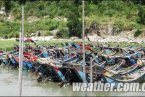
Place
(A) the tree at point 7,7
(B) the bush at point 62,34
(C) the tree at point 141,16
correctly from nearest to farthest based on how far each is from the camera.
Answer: (B) the bush at point 62,34, (C) the tree at point 141,16, (A) the tree at point 7,7

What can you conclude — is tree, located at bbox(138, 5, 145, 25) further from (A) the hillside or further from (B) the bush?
(B) the bush

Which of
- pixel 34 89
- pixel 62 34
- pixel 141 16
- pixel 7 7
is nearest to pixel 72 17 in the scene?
pixel 62 34

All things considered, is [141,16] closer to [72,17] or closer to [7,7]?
[72,17]

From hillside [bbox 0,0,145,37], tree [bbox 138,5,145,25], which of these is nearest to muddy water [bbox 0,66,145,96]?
hillside [bbox 0,0,145,37]

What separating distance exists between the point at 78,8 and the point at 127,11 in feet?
13.4

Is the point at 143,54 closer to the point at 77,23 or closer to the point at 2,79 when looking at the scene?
the point at 2,79

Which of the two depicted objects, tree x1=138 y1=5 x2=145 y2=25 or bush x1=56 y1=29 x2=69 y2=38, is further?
tree x1=138 y1=5 x2=145 y2=25

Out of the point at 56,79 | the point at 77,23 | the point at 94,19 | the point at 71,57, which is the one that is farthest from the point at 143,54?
the point at 94,19

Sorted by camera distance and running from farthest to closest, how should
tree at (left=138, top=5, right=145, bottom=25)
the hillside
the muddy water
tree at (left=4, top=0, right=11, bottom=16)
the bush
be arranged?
tree at (left=4, top=0, right=11, bottom=16) → tree at (left=138, top=5, right=145, bottom=25) → the hillside → the bush → the muddy water

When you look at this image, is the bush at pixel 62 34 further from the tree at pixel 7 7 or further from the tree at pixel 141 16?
the tree at pixel 7 7

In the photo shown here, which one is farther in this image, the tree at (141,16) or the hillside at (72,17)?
the tree at (141,16)

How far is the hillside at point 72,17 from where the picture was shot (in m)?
34.9

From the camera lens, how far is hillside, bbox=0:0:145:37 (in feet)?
115

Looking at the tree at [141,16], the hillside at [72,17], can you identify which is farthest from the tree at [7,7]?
the tree at [141,16]
